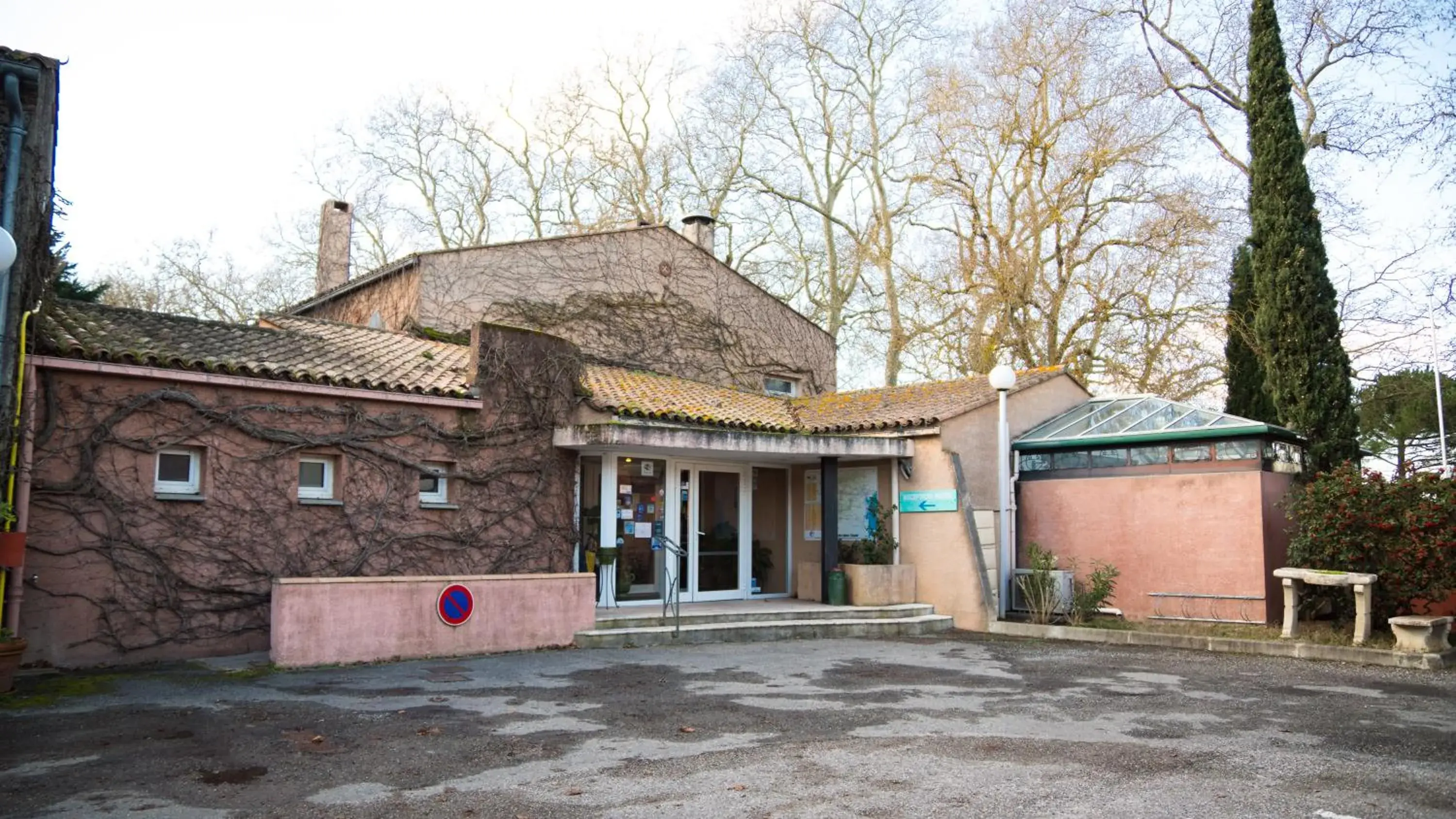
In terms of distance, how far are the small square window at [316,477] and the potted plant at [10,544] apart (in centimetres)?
316

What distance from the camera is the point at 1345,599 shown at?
12977 mm

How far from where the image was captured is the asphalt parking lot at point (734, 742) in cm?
529

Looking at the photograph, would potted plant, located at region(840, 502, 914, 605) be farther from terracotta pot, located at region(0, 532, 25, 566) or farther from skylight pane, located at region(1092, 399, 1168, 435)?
terracotta pot, located at region(0, 532, 25, 566)

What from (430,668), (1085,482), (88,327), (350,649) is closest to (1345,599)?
(1085,482)

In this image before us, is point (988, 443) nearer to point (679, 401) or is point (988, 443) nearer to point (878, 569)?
point (878, 569)

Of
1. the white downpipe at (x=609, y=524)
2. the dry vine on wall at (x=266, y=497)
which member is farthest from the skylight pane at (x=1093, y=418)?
the dry vine on wall at (x=266, y=497)

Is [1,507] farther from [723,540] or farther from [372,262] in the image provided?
[372,262]

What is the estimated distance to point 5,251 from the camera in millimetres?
6434

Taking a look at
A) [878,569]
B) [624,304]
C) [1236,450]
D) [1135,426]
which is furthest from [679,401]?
[1236,450]

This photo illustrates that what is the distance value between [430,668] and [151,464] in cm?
362

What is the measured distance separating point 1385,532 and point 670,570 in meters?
9.02

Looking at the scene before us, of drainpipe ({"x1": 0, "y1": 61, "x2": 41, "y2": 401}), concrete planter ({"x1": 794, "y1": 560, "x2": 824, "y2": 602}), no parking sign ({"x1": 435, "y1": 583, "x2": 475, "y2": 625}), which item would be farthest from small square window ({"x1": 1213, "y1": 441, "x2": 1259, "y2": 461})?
drainpipe ({"x1": 0, "y1": 61, "x2": 41, "y2": 401})

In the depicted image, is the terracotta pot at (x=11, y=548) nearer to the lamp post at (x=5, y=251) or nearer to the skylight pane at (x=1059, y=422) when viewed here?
the lamp post at (x=5, y=251)

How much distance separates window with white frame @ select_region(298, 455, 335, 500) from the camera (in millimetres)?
11469
